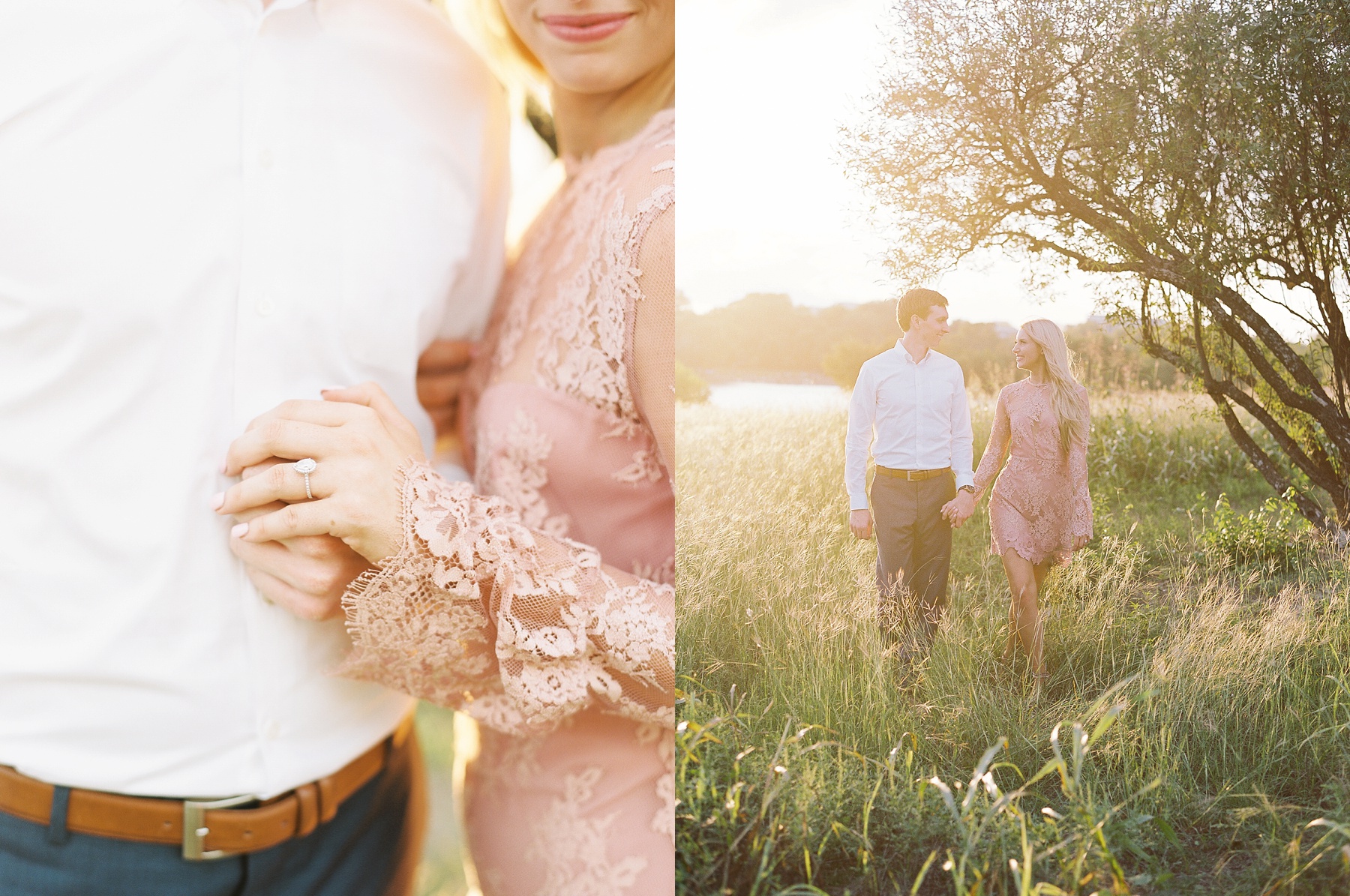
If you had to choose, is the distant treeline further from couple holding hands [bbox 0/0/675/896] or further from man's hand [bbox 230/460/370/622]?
man's hand [bbox 230/460/370/622]

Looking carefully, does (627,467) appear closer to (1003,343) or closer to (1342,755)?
(1003,343)

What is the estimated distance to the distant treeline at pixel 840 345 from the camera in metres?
0.73

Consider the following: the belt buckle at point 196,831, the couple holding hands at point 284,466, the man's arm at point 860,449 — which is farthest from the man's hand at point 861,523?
the belt buckle at point 196,831

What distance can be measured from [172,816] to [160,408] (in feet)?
1.65

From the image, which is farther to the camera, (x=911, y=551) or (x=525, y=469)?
(x=525, y=469)

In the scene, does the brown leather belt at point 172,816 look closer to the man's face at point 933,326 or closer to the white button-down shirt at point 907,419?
the white button-down shirt at point 907,419

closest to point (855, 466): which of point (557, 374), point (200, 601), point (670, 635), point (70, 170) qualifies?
point (670, 635)

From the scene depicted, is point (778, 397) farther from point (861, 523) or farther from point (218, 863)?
point (218, 863)

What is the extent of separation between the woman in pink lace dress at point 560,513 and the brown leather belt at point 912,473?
313 mm

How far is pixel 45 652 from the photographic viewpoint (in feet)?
3.14

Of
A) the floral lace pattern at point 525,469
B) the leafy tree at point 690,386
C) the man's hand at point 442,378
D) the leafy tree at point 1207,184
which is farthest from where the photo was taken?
the man's hand at point 442,378

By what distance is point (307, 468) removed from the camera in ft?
3.10

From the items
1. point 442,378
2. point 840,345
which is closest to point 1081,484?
point 840,345

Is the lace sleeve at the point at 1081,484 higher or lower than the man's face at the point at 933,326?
lower
